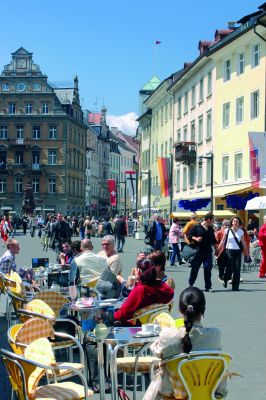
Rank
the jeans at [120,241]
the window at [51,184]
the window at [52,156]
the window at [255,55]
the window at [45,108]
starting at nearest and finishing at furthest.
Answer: the jeans at [120,241], the window at [255,55], the window at [45,108], the window at [51,184], the window at [52,156]

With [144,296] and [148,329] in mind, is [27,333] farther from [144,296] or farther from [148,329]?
[144,296]

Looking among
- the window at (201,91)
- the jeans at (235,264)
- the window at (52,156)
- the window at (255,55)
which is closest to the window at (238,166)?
the window at (255,55)

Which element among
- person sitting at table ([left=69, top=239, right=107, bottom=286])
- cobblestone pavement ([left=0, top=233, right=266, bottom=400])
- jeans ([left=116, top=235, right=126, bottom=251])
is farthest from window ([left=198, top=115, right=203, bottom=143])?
person sitting at table ([left=69, top=239, right=107, bottom=286])

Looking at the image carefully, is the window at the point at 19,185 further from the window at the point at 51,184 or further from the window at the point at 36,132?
the window at the point at 36,132

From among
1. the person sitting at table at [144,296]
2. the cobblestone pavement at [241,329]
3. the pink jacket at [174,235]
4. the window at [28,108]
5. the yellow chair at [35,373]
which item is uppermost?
the window at [28,108]

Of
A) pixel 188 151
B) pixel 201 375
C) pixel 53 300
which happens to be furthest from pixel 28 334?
pixel 188 151

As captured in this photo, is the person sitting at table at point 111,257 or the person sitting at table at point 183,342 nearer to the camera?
the person sitting at table at point 183,342

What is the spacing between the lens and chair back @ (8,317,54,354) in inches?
231

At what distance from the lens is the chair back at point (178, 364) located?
4.88m

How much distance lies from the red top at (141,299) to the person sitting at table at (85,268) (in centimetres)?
331

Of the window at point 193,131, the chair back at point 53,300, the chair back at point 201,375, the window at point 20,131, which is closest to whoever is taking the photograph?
the chair back at point 201,375

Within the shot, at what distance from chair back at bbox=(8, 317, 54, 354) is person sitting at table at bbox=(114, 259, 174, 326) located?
4.47 feet

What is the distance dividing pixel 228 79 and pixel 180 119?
14909 millimetres

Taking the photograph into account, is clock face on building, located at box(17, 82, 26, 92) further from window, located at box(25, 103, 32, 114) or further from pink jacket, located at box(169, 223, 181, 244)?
pink jacket, located at box(169, 223, 181, 244)
